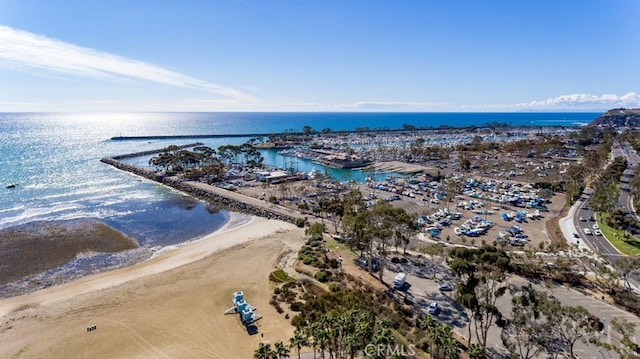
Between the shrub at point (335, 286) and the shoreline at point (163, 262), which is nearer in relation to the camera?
the shrub at point (335, 286)

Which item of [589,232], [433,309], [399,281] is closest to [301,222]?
[399,281]

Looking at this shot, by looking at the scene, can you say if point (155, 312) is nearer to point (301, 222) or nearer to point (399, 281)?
point (399, 281)

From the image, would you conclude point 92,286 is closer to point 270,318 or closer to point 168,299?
point 168,299

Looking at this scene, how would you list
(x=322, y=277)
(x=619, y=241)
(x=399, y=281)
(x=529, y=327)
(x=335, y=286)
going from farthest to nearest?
1. (x=619, y=241)
2. (x=322, y=277)
3. (x=335, y=286)
4. (x=399, y=281)
5. (x=529, y=327)

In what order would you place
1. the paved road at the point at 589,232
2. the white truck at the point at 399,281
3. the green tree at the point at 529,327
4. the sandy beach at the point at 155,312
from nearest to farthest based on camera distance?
the green tree at the point at 529,327, the sandy beach at the point at 155,312, the white truck at the point at 399,281, the paved road at the point at 589,232

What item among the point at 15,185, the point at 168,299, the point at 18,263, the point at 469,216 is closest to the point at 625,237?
the point at 469,216

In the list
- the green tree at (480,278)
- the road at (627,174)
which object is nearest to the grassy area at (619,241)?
the road at (627,174)
